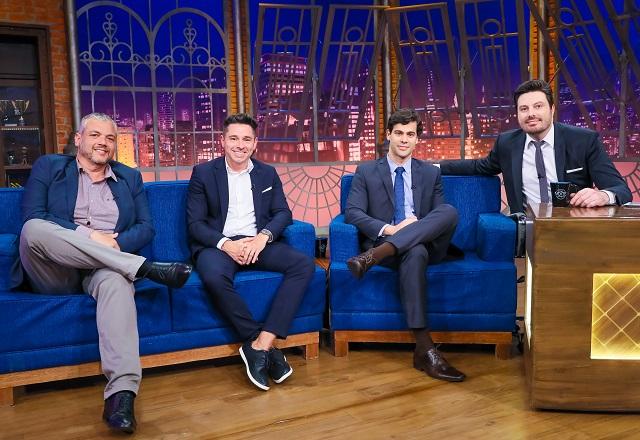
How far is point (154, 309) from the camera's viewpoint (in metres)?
2.66

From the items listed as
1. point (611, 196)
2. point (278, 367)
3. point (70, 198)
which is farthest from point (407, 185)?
point (70, 198)

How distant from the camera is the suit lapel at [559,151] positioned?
302 centimetres

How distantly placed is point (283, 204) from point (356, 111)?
13.5 feet

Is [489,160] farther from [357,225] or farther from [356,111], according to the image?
[356,111]

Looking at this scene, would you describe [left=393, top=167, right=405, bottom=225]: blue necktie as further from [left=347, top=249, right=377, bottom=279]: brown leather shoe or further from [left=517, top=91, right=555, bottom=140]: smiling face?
[left=517, top=91, right=555, bottom=140]: smiling face

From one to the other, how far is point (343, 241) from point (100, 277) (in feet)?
3.79

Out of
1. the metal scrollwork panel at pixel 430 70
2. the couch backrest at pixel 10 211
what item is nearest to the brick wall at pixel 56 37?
the metal scrollwork panel at pixel 430 70

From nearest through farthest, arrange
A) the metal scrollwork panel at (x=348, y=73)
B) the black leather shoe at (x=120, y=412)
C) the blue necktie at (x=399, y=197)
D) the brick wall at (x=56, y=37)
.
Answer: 1. the black leather shoe at (x=120, y=412)
2. the blue necktie at (x=399, y=197)
3. the brick wall at (x=56, y=37)
4. the metal scrollwork panel at (x=348, y=73)

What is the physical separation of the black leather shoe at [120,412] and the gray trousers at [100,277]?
57 mm

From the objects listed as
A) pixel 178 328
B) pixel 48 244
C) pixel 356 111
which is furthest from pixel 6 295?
pixel 356 111

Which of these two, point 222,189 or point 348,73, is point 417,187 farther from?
point 348,73

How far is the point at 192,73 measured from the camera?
682cm

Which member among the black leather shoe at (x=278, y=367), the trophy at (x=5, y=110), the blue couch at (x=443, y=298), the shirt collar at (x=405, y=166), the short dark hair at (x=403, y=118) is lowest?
the black leather shoe at (x=278, y=367)

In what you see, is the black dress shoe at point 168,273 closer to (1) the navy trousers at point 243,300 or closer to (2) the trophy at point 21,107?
(1) the navy trousers at point 243,300
